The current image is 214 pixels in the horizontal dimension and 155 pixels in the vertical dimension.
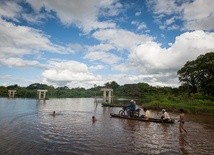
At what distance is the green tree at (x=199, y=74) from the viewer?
184 ft

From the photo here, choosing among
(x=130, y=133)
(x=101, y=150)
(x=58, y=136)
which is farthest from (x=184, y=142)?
(x=58, y=136)

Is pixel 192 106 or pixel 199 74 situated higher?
pixel 199 74

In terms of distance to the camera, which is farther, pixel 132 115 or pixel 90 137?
pixel 132 115

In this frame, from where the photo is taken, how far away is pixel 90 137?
19.6 meters

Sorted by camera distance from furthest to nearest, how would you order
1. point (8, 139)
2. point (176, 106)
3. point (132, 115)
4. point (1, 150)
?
1. point (176, 106)
2. point (132, 115)
3. point (8, 139)
4. point (1, 150)

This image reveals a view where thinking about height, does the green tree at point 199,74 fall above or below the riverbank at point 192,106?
above

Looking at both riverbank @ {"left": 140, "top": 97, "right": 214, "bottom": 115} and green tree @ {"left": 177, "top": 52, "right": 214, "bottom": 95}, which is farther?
green tree @ {"left": 177, "top": 52, "right": 214, "bottom": 95}

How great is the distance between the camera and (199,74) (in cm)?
6066

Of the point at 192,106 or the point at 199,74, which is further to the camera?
the point at 199,74

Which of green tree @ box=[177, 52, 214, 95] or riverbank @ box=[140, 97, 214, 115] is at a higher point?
green tree @ box=[177, 52, 214, 95]

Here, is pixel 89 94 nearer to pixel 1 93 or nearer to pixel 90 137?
pixel 1 93

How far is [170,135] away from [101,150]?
26.6ft

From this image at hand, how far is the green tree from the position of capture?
56.2 metres

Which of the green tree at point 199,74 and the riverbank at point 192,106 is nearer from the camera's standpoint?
the riverbank at point 192,106
